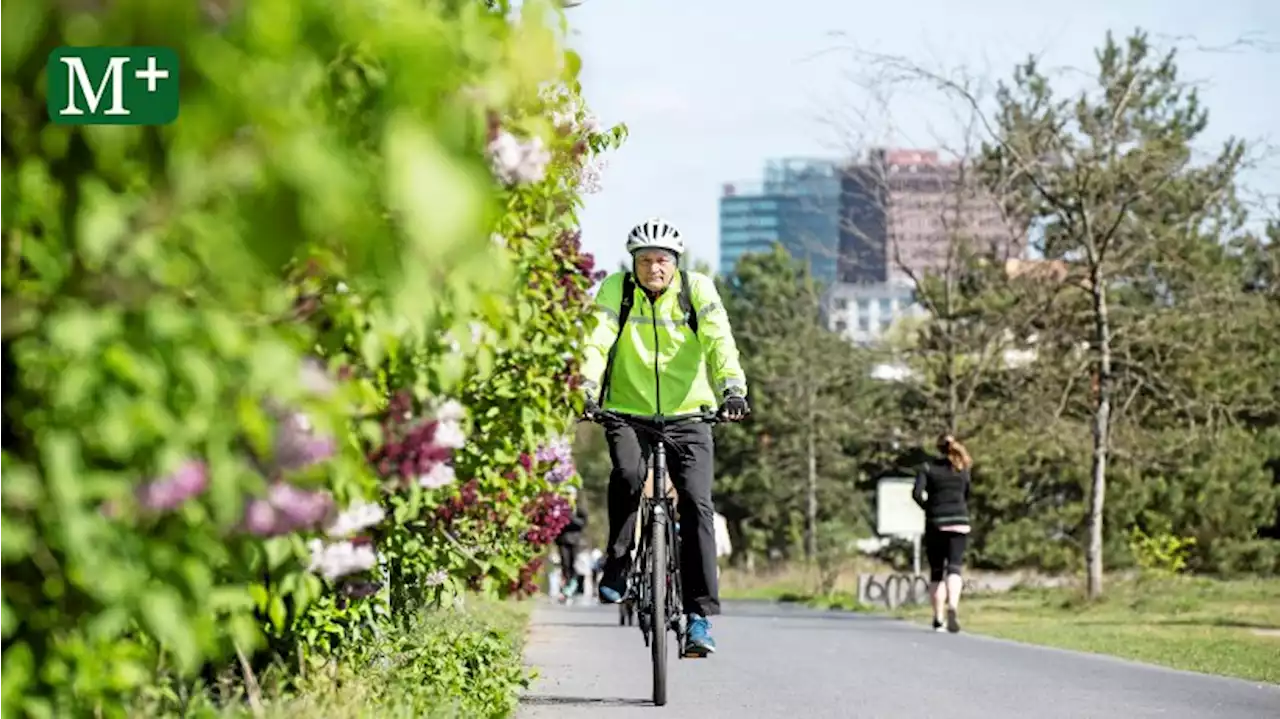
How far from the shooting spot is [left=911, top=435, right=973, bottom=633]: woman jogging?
21438 millimetres

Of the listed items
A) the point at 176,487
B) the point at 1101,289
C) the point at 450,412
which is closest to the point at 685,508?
the point at 450,412

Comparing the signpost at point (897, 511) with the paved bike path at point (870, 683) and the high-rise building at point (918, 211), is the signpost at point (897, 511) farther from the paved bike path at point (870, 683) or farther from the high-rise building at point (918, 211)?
the paved bike path at point (870, 683)

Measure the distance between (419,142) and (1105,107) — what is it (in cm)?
2638

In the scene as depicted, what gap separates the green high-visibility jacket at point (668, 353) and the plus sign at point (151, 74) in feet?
23.9

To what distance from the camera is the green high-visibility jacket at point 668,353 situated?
1059cm

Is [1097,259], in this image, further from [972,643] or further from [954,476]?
[972,643]

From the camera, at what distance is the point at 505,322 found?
19.6ft

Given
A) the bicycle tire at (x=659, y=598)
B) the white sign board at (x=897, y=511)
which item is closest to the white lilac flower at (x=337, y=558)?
the bicycle tire at (x=659, y=598)

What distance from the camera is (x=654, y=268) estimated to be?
10445 millimetres

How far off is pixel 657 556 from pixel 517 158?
5.55m

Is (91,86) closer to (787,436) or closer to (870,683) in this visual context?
(870,683)

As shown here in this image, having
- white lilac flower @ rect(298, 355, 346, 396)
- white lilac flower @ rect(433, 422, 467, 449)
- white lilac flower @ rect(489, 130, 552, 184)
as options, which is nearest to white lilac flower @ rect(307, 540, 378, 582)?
white lilac flower @ rect(433, 422, 467, 449)

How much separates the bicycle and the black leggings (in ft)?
35.8

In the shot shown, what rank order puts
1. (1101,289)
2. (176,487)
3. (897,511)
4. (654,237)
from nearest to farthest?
(176,487) → (654,237) → (1101,289) → (897,511)
